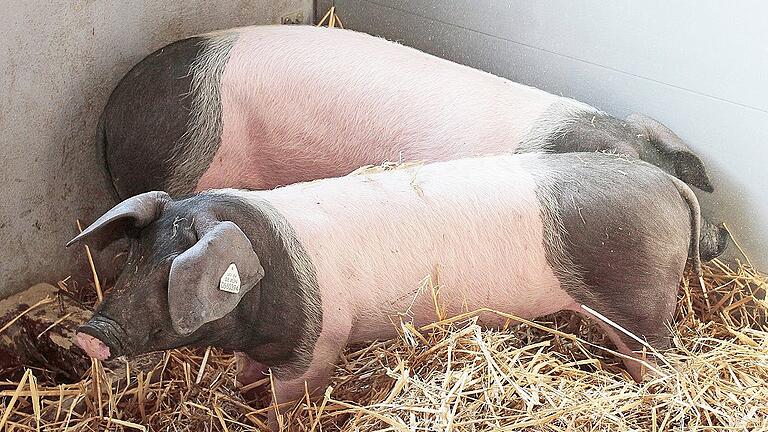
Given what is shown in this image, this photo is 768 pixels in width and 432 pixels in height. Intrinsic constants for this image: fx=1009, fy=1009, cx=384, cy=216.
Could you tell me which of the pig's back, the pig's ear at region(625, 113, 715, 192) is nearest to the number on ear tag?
the pig's back

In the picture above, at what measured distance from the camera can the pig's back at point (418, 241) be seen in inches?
94.0

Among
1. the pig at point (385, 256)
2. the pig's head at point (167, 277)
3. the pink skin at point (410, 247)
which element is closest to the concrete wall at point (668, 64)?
the pig at point (385, 256)

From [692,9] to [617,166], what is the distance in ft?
1.91

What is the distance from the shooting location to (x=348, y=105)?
10.1 ft

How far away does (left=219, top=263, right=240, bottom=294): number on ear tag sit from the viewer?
6.91 feet

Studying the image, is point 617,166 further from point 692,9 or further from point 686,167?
point 692,9

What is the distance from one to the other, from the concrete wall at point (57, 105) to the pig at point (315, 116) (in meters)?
0.09

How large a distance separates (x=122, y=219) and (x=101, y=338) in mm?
282

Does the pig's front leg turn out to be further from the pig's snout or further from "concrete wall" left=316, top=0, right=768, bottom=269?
"concrete wall" left=316, top=0, right=768, bottom=269

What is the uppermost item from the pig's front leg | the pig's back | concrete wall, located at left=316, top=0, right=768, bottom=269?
concrete wall, located at left=316, top=0, right=768, bottom=269

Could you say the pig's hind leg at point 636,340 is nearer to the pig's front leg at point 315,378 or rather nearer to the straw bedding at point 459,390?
the straw bedding at point 459,390

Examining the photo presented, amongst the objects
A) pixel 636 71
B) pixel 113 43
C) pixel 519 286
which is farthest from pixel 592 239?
pixel 113 43

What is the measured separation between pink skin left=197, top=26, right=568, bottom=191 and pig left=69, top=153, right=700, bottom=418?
13.3 inches

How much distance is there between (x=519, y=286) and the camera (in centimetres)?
252
